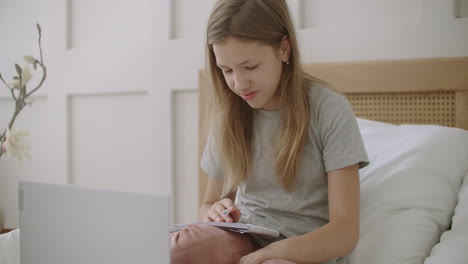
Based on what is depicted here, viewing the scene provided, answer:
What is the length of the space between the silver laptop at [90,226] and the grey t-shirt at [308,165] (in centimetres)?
41

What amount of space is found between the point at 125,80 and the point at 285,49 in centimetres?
105

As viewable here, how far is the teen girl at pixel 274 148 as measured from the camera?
92 cm

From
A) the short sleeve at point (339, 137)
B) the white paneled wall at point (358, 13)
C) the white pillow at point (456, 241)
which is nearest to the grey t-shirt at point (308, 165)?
the short sleeve at point (339, 137)

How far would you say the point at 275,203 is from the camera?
1053mm

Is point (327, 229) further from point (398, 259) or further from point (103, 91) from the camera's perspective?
point (103, 91)

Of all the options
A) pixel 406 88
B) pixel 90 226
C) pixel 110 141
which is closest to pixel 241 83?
pixel 90 226

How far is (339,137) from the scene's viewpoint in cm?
98

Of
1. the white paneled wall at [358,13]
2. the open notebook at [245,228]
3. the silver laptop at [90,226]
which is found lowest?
the open notebook at [245,228]

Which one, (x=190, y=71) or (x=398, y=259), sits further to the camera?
(x=190, y=71)

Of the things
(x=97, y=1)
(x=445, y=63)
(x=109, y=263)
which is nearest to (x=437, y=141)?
(x=445, y=63)

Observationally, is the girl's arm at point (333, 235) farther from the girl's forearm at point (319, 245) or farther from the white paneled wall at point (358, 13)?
the white paneled wall at point (358, 13)

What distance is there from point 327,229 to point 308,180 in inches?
5.3

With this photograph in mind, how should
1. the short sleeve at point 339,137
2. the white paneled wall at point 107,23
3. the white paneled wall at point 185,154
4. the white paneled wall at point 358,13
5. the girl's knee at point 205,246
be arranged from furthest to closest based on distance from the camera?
1. the white paneled wall at point 107,23
2. the white paneled wall at point 185,154
3. the white paneled wall at point 358,13
4. the short sleeve at point 339,137
5. the girl's knee at point 205,246

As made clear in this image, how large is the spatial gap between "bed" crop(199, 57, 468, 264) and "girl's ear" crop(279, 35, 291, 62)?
37 centimetres
